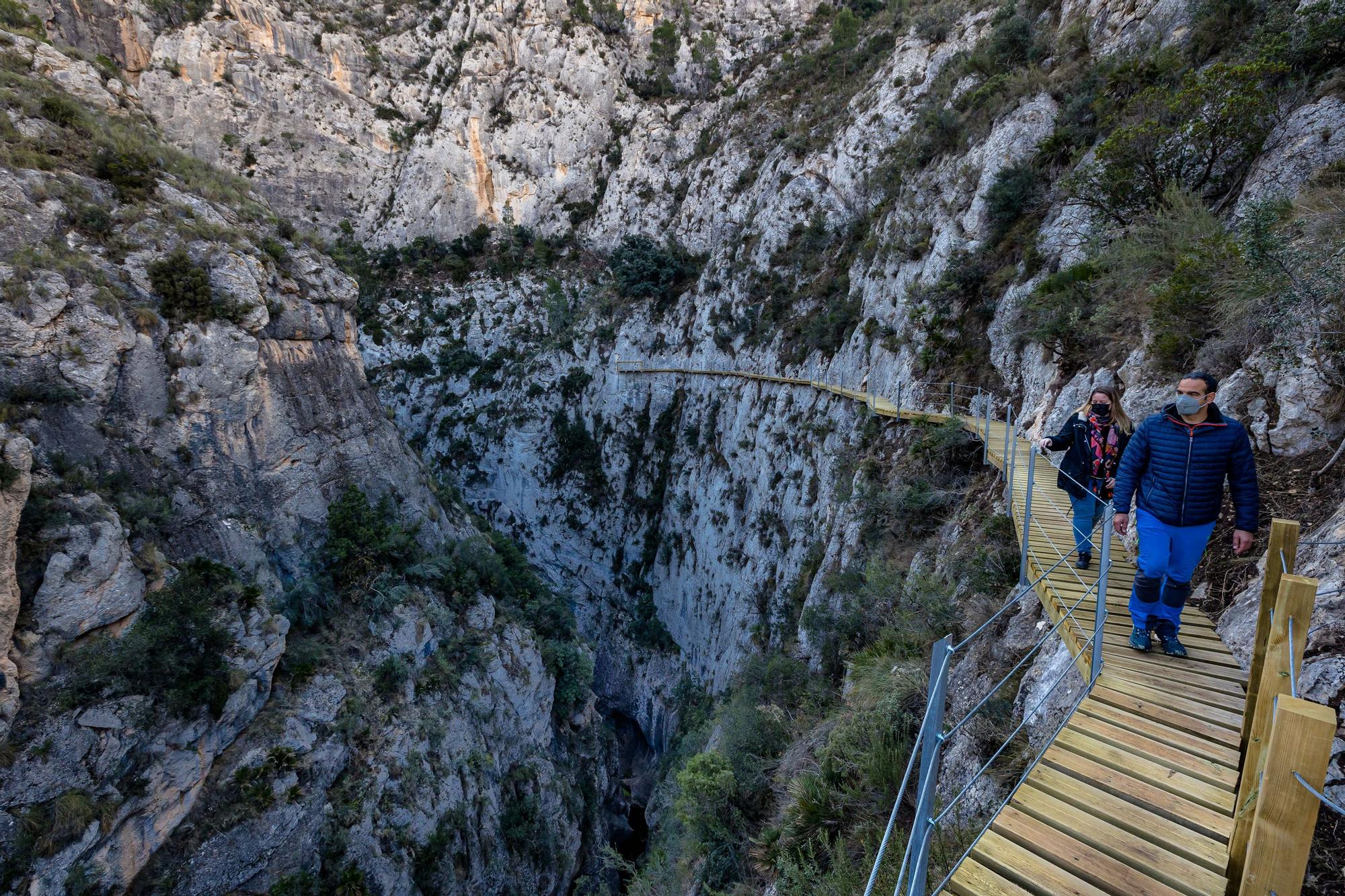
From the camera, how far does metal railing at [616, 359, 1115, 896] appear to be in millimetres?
2291

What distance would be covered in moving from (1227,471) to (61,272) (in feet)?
56.6

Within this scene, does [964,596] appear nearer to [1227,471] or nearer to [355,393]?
[1227,471]

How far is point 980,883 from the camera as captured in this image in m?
2.33

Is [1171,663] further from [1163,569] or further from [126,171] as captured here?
[126,171]

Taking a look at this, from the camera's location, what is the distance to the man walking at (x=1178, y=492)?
3.42m

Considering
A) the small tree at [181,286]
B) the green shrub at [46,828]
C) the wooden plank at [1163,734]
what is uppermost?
the small tree at [181,286]

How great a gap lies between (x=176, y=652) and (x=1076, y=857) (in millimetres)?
13645

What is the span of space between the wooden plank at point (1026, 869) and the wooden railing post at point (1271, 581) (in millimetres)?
1020

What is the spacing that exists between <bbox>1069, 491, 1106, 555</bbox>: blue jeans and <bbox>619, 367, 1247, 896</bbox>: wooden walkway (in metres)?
1.12

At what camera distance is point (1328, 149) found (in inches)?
262

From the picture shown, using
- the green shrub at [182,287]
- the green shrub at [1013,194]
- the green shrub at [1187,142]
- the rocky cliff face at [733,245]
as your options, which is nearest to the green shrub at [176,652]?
the rocky cliff face at [733,245]

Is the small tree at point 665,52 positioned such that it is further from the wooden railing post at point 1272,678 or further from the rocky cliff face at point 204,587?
the wooden railing post at point 1272,678

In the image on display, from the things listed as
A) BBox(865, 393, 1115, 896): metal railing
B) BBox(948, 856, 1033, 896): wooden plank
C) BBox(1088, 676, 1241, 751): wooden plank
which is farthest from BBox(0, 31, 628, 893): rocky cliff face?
BBox(1088, 676, 1241, 751): wooden plank

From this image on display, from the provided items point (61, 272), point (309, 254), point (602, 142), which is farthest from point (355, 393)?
point (602, 142)
